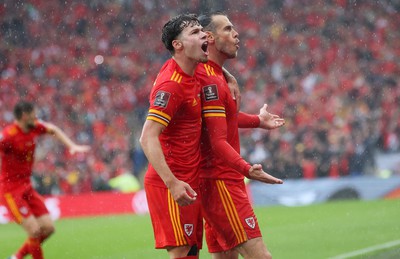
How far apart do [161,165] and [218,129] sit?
0.60 metres

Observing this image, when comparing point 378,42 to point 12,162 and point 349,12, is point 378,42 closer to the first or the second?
point 349,12

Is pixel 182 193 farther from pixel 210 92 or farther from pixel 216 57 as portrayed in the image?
pixel 216 57

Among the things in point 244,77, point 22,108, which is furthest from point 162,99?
point 244,77

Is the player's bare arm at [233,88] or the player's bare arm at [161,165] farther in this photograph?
the player's bare arm at [233,88]

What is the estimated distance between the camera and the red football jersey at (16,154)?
354 inches

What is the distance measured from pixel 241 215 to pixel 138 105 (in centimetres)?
1801

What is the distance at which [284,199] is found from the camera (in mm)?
17594

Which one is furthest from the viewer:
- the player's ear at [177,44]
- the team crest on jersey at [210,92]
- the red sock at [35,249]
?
the red sock at [35,249]

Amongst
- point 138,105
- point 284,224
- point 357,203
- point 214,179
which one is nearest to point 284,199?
point 357,203

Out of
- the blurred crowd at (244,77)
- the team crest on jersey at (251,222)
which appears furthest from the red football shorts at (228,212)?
the blurred crowd at (244,77)

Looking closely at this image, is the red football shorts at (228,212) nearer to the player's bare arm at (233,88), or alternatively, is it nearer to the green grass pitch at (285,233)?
the player's bare arm at (233,88)

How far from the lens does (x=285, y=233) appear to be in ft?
39.3

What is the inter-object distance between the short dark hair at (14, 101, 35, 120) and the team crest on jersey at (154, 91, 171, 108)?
12.8ft

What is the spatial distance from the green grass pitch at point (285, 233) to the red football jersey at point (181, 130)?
13.3 feet
